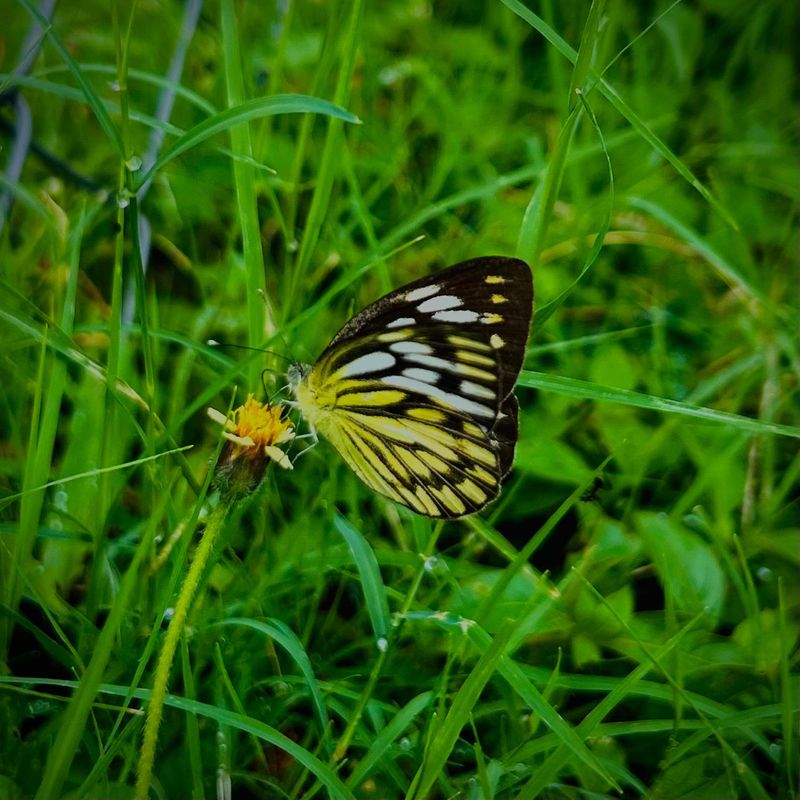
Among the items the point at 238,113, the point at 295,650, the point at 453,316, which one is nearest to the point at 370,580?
the point at 295,650

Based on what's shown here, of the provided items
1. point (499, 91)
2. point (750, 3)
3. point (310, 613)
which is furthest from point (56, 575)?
point (750, 3)

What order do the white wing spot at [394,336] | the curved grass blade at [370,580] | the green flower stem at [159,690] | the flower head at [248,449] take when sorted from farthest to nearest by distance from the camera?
the white wing spot at [394,336] < the curved grass blade at [370,580] < the flower head at [248,449] < the green flower stem at [159,690]

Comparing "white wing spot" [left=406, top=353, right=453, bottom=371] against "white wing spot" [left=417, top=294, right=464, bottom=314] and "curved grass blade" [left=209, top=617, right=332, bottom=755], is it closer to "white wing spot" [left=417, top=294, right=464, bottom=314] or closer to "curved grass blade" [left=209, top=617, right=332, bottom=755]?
"white wing spot" [left=417, top=294, right=464, bottom=314]

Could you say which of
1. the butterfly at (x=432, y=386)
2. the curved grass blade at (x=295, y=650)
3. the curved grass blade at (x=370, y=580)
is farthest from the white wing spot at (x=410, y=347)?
the curved grass blade at (x=295, y=650)

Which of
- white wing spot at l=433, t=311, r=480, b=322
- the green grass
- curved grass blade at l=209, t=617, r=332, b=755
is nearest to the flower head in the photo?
the green grass

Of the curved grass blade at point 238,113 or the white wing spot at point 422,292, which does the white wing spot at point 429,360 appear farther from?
the curved grass blade at point 238,113

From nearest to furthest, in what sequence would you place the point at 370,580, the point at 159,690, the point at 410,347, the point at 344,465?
the point at 159,690 < the point at 370,580 < the point at 410,347 < the point at 344,465

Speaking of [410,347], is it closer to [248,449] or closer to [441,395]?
[441,395]
